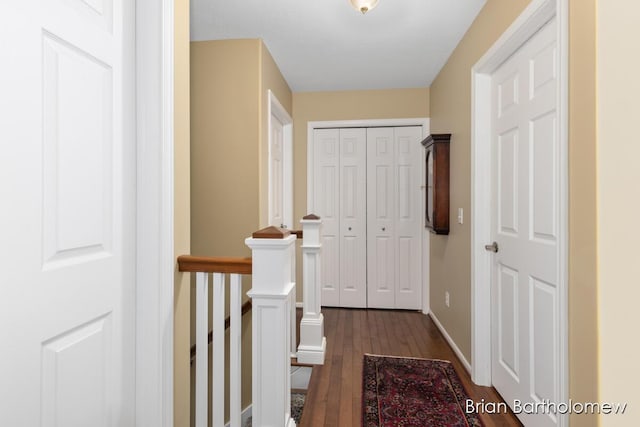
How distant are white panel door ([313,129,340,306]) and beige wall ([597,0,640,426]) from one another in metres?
2.81

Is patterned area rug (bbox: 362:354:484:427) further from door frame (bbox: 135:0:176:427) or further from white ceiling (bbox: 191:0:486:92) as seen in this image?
white ceiling (bbox: 191:0:486:92)

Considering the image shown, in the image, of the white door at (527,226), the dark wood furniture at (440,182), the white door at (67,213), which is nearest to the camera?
the white door at (67,213)

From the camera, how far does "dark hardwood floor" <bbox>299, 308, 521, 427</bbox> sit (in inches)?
75.6

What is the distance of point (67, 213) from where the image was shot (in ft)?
3.15

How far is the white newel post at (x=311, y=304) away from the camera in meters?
2.54

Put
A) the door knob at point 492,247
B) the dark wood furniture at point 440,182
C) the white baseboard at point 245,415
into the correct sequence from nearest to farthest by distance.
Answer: the door knob at point 492,247, the white baseboard at point 245,415, the dark wood furniture at point 440,182

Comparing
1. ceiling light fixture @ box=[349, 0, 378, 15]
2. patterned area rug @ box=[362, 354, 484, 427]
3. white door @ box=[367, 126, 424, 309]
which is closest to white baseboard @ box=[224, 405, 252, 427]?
patterned area rug @ box=[362, 354, 484, 427]

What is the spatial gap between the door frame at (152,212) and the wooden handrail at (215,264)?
0.10 metres

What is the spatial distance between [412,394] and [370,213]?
206 cm

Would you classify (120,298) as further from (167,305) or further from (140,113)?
(140,113)

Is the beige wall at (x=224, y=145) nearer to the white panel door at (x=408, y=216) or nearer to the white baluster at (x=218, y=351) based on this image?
the white baluster at (x=218, y=351)

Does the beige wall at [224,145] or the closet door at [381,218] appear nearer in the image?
the beige wall at [224,145]

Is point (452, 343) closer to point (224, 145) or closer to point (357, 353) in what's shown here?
point (357, 353)

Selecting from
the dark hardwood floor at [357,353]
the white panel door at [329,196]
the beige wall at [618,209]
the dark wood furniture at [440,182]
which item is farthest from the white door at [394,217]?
the beige wall at [618,209]
